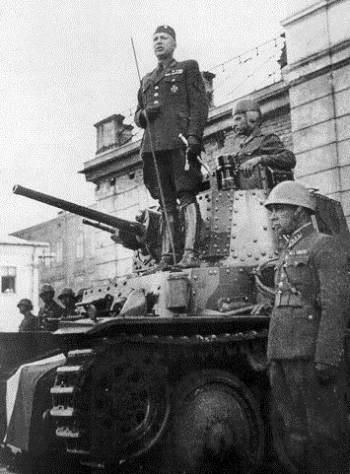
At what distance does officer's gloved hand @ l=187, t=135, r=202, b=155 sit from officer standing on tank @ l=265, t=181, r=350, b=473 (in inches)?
95.2

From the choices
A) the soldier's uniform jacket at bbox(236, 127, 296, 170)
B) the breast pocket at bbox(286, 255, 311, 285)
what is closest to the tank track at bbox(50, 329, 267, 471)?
the breast pocket at bbox(286, 255, 311, 285)

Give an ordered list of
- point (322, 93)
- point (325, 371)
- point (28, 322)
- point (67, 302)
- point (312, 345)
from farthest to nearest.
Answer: point (322, 93) < point (28, 322) < point (67, 302) < point (312, 345) < point (325, 371)

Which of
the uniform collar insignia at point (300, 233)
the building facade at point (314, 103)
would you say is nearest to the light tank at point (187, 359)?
the uniform collar insignia at point (300, 233)

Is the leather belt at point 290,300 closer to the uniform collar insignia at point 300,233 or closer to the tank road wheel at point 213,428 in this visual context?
the uniform collar insignia at point 300,233

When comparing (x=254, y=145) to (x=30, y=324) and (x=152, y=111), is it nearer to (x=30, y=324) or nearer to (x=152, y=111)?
(x=152, y=111)

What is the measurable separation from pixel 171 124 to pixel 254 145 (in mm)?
915

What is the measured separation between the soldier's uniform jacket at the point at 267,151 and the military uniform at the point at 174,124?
0.52 metres

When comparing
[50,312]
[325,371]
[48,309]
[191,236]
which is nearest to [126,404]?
[325,371]

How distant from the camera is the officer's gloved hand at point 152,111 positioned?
25.0 feet

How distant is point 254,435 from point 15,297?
81.7 feet

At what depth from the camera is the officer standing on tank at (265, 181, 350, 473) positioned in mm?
4609

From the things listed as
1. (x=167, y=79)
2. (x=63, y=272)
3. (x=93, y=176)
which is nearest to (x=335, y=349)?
(x=167, y=79)

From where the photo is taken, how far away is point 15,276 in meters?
30.1

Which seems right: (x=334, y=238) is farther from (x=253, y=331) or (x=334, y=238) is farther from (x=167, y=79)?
(x=167, y=79)
